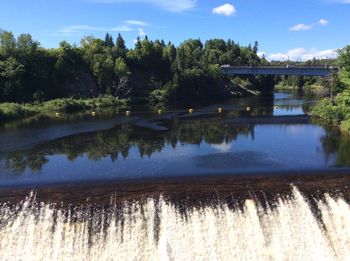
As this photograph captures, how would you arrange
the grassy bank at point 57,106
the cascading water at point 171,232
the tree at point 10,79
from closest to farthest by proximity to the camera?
1. the cascading water at point 171,232
2. the grassy bank at point 57,106
3. the tree at point 10,79

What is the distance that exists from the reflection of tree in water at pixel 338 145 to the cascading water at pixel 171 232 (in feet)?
40.8

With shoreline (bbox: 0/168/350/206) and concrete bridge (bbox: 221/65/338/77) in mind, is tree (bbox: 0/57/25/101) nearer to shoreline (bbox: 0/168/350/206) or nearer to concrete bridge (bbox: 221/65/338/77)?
shoreline (bbox: 0/168/350/206)

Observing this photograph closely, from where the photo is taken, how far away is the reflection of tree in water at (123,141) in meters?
41.0

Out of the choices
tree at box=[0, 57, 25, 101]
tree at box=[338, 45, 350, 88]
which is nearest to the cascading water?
tree at box=[338, 45, 350, 88]

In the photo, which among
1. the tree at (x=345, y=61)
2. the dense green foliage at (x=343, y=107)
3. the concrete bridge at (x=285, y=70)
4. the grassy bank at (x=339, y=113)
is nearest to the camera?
the grassy bank at (x=339, y=113)

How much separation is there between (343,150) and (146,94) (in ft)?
232

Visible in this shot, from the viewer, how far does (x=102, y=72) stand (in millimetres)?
102625

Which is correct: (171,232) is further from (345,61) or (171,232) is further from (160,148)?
(345,61)

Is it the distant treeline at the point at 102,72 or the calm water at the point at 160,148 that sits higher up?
the distant treeline at the point at 102,72

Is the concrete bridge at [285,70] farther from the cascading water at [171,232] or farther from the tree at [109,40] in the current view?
the cascading water at [171,232]

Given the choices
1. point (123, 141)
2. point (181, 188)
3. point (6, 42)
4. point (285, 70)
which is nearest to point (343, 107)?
point (123, 141)

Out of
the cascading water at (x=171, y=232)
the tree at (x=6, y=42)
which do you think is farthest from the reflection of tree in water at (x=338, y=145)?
the tree at (x=6, y=42)

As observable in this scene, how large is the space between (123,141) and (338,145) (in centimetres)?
2282

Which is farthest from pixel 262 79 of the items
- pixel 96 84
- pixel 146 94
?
pixel 96 84
